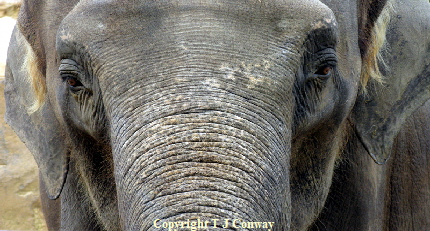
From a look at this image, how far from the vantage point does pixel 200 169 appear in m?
2.29

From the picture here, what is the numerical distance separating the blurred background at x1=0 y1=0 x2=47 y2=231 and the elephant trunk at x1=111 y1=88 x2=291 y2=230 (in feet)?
17.0

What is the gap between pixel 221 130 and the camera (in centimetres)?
236

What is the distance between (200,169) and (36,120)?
1677 mm

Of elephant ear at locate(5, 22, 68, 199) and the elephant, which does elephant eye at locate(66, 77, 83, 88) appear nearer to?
the elephant

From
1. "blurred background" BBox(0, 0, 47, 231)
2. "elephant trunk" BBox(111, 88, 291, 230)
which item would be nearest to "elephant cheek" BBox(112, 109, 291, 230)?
"elephant trunk" BBox(111, 88, 291, 230)

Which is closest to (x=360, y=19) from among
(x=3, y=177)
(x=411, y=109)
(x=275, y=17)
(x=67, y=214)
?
(x=411, y=109)

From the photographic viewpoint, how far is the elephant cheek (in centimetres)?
227

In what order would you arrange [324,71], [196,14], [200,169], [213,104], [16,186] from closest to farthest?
1. [200,169]
2. [213,104]
3. [196,14]
4. [324,71]
5. [16,186]

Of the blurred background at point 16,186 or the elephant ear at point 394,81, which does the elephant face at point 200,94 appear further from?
the blurred background at point 16,186

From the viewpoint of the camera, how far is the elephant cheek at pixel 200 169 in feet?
7.45

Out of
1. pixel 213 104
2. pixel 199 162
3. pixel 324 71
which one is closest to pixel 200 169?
pixel 199 162

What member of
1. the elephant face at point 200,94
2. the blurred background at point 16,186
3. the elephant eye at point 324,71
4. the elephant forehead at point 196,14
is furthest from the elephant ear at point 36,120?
the blurred background at point 16,186

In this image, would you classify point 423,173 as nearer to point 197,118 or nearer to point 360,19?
point 360,19

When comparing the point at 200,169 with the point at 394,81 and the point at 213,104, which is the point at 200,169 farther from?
the point at 394,81
